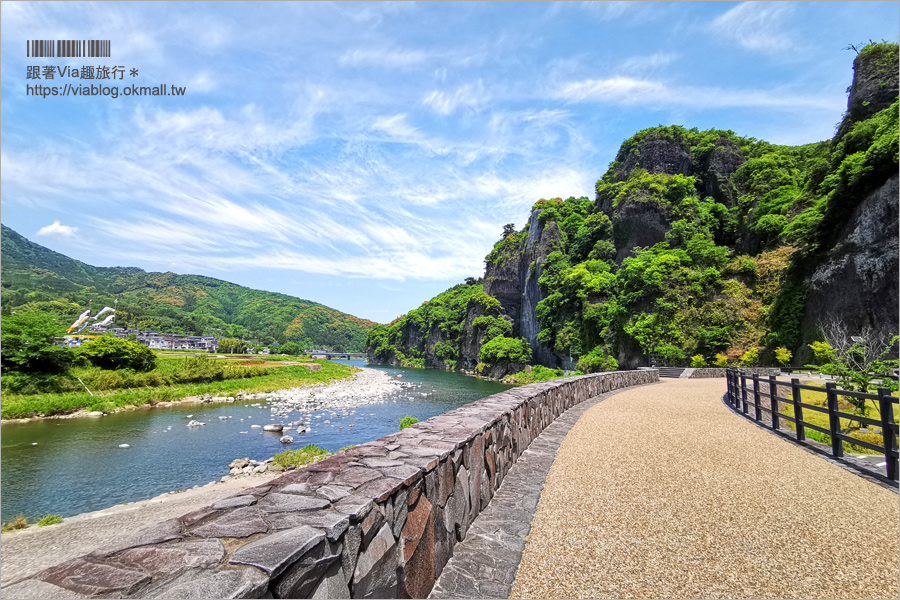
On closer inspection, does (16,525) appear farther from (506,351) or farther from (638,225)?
(506,351)

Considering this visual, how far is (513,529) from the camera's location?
3445 millimetres

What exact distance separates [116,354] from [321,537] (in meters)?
38.2

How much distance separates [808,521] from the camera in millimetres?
3514

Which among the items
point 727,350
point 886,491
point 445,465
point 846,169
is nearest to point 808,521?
point 886,491

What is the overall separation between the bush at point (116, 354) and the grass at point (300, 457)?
82.4ft

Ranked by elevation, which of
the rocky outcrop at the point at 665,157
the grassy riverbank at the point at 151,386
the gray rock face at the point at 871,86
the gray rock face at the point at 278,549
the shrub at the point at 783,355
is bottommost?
the grassy riverbank at the point at 151,386

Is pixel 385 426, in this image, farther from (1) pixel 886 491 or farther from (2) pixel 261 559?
(2) pixel 261 559

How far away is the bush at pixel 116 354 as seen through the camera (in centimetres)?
2944

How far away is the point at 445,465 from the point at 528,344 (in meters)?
53.0

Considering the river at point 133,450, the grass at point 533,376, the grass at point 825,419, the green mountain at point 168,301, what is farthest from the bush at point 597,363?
the green mountain at point 168,301

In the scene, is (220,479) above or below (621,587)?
below

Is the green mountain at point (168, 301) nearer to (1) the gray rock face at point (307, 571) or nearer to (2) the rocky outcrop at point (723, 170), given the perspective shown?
(1) the gray rock face at point (307, 571)

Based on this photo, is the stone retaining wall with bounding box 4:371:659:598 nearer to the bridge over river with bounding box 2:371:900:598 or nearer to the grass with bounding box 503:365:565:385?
the bridge over river with bounding box 2:371:900:598

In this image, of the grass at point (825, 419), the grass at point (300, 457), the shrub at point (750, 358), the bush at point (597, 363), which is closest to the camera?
the grass at point (825, 419)
